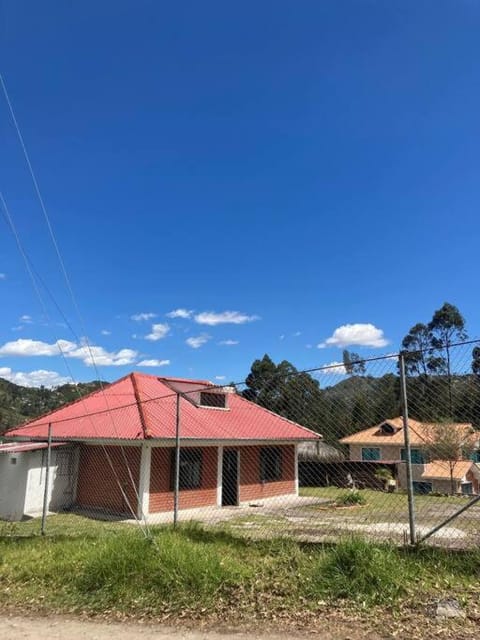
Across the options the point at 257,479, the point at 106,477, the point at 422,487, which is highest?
the point at 106,477

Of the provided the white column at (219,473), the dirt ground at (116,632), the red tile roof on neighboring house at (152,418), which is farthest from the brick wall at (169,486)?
the dirt ground at (116,632)

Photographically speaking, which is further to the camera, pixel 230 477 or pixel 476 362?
pixel 230 477

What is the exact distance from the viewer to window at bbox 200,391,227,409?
71.4 feet

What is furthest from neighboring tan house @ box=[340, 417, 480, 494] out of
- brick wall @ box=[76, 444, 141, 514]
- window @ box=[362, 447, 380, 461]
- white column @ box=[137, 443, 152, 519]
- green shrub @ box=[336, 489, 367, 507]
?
brick wall @ box=[76, 444, 141, 514]

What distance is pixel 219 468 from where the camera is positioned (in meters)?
19.4

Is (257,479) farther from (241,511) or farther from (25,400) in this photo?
(25,400)

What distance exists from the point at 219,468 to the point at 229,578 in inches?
578

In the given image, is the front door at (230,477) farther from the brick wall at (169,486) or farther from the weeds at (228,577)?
the weeds at (228,577)

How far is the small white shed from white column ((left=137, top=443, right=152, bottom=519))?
3225mm

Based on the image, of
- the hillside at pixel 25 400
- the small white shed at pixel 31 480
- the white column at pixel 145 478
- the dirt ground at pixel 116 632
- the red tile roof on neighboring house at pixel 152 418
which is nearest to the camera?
the dirt ground at pixel 116 632

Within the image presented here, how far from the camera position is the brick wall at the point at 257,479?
66.5 feet

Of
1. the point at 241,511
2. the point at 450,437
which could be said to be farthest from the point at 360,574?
the point at 241,511

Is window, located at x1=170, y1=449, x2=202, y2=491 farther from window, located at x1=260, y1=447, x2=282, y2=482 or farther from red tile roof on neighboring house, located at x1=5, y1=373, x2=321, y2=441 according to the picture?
window, located at x1=260, y1=447, x2=282, y2=482

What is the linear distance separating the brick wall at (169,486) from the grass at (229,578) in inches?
438
